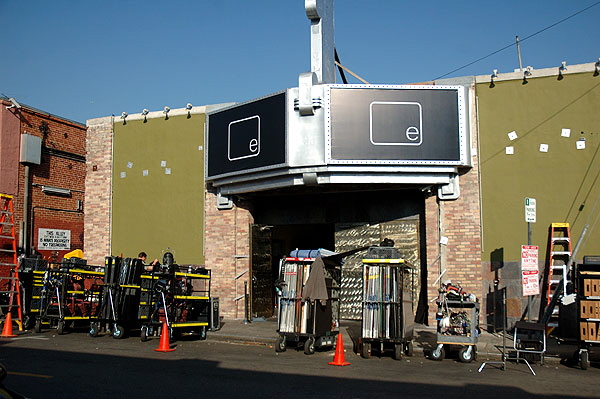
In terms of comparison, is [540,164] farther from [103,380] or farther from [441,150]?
[103,380]

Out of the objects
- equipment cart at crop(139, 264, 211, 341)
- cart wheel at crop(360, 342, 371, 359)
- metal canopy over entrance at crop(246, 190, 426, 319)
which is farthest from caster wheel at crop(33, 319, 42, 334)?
cart wheel at crop(360, 342, 371, 359)

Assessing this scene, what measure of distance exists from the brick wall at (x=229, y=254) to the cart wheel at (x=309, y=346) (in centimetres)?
663

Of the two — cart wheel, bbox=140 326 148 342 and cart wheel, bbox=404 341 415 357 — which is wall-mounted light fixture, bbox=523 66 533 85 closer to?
cart wheel, bbox=404 341 415 357

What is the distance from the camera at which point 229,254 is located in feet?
63.8

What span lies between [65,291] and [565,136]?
13710 mm

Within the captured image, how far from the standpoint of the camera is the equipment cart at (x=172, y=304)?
1468 cm

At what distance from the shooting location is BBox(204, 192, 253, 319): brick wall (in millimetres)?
19328

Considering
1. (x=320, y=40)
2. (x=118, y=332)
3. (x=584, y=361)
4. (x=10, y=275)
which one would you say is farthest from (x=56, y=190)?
(x=584, y=361)

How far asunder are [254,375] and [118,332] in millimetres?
6397

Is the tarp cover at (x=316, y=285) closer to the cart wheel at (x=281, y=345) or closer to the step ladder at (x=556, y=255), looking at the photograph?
the cart wheel at (x=281, y=345)

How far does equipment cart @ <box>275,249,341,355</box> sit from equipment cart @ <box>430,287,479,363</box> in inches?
94.6

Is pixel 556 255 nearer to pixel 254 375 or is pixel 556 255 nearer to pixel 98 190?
pixel 254 375

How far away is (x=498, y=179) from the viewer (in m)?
16.3

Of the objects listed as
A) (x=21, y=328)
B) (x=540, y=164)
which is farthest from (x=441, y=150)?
(x=21, y=328)
